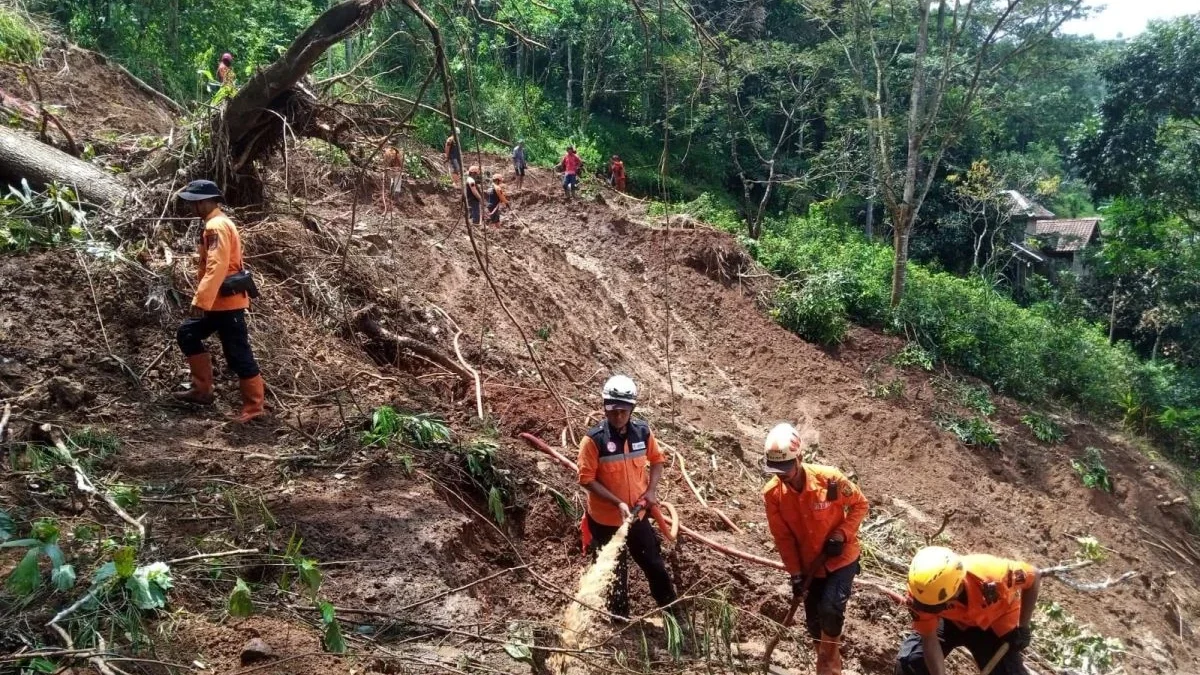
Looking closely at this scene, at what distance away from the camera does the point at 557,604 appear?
447 centimetres

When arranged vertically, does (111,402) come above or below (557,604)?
above

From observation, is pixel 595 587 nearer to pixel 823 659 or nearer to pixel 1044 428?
pixel 823 659

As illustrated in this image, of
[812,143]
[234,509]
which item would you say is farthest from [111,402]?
[812,143]

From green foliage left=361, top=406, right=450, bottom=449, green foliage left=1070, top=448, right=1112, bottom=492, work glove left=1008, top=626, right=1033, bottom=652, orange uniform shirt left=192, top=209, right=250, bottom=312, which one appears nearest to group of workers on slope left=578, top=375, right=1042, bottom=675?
work glove left=1008, top=626, right=1033, bottom=652

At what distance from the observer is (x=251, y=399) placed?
5.16m

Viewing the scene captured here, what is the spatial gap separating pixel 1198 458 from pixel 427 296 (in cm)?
1382

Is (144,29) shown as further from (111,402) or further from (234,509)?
(234,509)

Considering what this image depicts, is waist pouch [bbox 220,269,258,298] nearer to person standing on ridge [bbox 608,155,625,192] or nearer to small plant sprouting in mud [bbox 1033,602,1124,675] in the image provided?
small plant sprouting in mud [bbox 1033,602,1124,675]

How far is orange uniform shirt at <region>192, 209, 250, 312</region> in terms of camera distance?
477 cm

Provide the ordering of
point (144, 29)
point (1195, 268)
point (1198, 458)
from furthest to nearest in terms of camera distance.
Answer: point (1195, 268) → point (1198, 458) → point (144, 29)

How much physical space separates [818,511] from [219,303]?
139 inches

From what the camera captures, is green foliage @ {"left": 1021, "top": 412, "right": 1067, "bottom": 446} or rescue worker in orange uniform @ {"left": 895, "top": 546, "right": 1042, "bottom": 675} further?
green foliage @ {"left": 1021, "top": 412, "right": 1067, "bottom": 446}

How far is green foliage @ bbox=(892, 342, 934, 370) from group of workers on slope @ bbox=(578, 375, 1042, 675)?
32.9 feet

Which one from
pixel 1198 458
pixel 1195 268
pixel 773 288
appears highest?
pixel 1195 268
